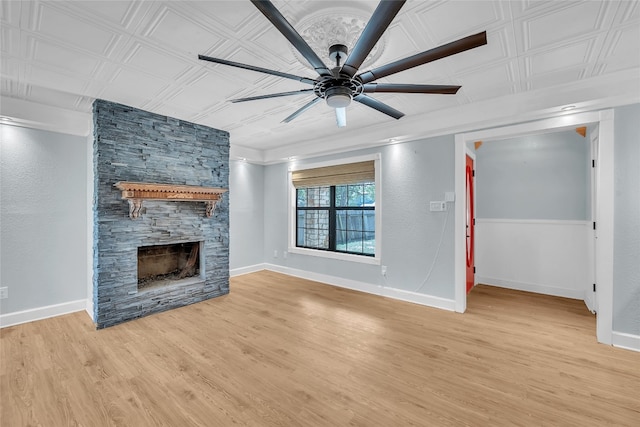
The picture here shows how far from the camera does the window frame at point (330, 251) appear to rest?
167 inches

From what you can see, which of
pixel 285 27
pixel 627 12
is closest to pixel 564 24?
pixel 627 12

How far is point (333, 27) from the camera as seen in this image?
5.94ft

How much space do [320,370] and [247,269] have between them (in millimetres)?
3647

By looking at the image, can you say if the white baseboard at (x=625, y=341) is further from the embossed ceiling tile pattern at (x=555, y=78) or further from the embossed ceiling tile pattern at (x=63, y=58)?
the embossed ceiling tile pattern at (x=63, y=58)

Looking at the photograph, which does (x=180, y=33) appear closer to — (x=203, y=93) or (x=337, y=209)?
(x=203, y=93)

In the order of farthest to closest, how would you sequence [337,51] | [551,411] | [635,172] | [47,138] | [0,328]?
[47,138]
[0,328]
[635,172]
[337,51]
[551,411]

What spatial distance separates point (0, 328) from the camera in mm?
3066

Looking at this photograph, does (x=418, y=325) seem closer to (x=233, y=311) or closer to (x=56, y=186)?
(x=233, y=311)

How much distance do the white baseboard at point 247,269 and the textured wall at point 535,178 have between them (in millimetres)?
4326

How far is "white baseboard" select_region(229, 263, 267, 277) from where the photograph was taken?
17.5 ft

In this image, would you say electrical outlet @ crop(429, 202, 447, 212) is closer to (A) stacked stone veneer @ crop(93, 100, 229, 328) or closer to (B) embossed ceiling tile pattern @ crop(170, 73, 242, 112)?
(B) embossed ceiling tile pattern @ crop(170, 73, 242, 112)

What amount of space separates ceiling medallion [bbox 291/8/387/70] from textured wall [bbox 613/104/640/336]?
2.54 meters

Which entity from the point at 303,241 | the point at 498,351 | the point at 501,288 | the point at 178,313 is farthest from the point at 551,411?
the point at 303,241

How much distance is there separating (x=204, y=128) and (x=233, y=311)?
2.63 m
